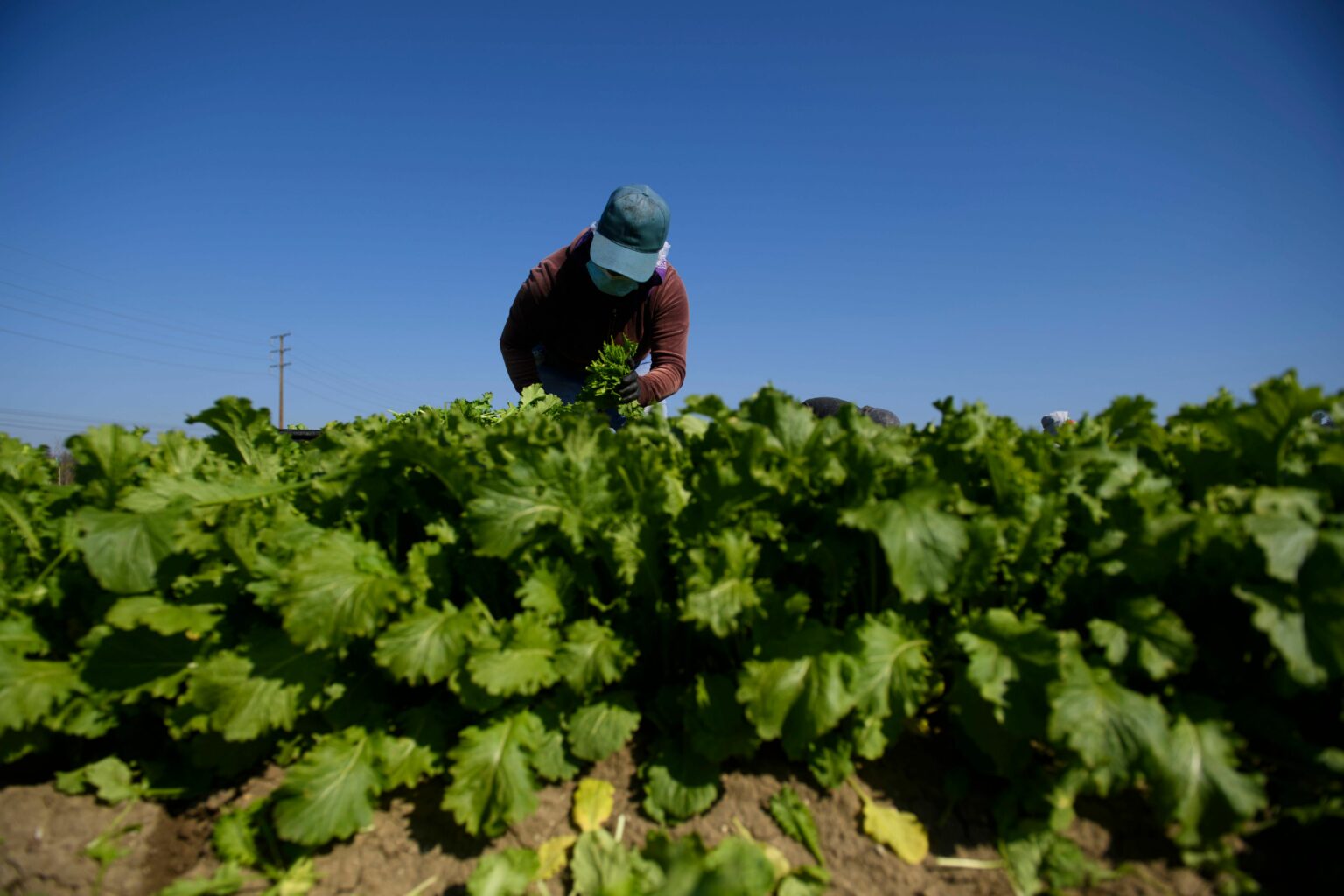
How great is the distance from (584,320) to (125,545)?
13.4 ft

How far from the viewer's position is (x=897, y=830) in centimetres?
195

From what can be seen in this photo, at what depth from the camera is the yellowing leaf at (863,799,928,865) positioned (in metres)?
1.90

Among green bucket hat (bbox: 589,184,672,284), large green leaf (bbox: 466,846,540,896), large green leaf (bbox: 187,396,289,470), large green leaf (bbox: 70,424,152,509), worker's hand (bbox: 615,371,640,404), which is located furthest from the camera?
green bucket hat (bbox: 589,184,672,284)

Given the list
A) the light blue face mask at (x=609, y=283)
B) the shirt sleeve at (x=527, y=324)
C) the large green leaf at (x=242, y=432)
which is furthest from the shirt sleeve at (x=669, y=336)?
the large green leaf at (x=242, y=432)

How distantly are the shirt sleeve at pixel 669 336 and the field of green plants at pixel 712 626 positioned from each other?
3.50 meters

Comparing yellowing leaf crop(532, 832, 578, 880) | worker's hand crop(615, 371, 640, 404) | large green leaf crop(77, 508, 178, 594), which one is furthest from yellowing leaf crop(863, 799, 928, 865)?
worker's hand crop(615, 371, 640, 404)

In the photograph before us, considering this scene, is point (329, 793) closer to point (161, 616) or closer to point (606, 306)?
point (161, 616)

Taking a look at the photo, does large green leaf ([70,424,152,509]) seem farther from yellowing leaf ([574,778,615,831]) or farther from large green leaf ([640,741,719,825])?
large green leaf ([640,741,719,825])

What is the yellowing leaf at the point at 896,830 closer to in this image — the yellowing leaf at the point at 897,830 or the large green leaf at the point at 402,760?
the yellowing leaf at the point at 897,830

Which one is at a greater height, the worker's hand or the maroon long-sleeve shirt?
the maroon long-sleeve shirt

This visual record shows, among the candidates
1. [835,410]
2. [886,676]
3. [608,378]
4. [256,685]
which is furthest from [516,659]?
[835,410]

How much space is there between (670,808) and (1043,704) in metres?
1.07

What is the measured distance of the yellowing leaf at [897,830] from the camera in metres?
1.90

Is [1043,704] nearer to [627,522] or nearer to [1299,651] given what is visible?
[1299,651]
